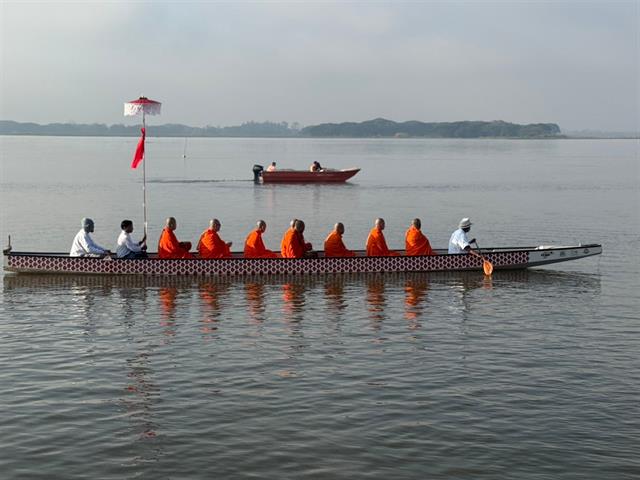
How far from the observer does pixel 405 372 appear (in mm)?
16469

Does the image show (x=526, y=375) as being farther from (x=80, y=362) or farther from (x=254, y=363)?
(x=80, y=362)

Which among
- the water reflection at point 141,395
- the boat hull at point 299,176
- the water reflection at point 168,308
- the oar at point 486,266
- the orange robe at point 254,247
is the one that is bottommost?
the water reflection at point 141,395

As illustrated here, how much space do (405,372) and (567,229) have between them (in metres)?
29.1

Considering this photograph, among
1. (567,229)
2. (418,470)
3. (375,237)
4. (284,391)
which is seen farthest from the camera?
(567,229)

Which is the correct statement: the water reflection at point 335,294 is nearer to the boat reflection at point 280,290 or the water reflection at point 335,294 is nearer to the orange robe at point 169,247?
the boat reflection at point 280,290

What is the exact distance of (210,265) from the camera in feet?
86.4

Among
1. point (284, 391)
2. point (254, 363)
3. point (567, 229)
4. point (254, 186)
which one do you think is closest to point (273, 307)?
point (254, 363)

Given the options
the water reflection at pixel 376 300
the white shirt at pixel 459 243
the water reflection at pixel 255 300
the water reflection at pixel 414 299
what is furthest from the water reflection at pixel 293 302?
the white shirt at pixel 459 243

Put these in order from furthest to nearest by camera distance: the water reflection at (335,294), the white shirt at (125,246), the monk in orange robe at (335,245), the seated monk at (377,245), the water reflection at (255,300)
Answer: the seated monk at (377,245)
the monk in orange robe at (335,245)
the white shirt at (125,246)
the water reflection at (335,294)
the water reflection at (255,300)

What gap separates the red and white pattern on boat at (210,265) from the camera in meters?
26.3

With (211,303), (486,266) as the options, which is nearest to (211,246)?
(211,303)

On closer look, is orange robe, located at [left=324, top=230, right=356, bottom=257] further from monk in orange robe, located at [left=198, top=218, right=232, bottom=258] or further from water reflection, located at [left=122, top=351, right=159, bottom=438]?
water reflection, located at [left=122, top=351, right=159, bottom=438]

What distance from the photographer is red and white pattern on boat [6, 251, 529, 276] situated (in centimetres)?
2627

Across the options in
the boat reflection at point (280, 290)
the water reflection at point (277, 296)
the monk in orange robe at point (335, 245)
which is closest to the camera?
the water reflection at point (277, 296)
